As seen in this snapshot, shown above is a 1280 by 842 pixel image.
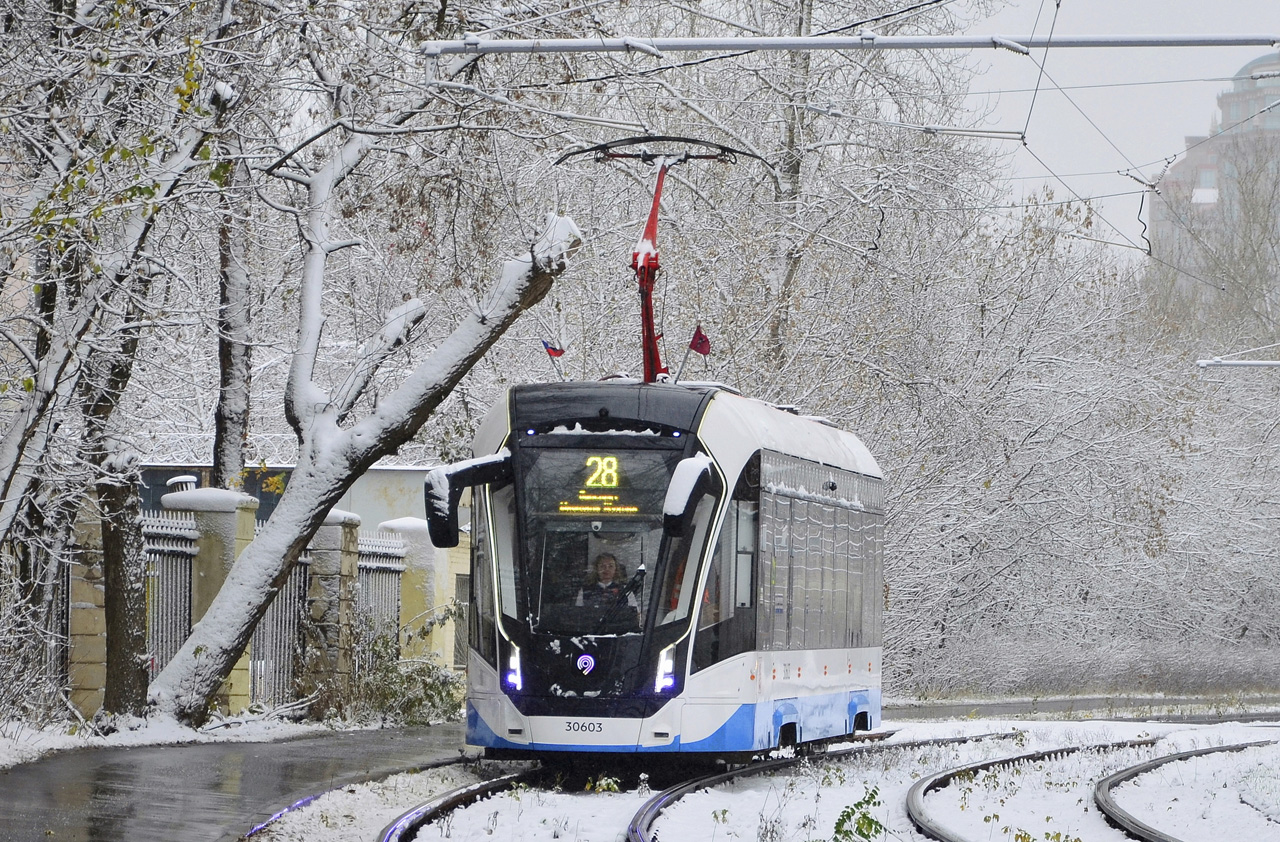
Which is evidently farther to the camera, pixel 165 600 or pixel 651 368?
pixel 165 600

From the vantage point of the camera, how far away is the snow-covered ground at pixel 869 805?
1174 centimetres

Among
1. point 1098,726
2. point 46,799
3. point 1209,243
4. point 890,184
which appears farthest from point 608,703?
point 1209,243

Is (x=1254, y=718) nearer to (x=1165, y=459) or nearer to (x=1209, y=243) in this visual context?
(x=1165, y=459)

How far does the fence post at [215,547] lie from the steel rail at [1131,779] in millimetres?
8295

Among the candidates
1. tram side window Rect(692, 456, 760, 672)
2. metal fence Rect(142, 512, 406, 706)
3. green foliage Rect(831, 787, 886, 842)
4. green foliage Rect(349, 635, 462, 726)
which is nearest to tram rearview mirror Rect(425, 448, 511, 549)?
tram side window Rect(692, 456, 760, 672)

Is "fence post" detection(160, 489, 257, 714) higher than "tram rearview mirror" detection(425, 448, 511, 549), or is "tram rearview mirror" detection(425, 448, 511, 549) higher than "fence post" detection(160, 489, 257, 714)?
"tram rearview mirror" detection(425, 448, 511, 549)

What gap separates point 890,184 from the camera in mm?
30688

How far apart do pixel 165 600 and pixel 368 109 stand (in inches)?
203

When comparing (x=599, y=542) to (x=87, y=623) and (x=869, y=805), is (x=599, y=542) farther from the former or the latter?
(x=87, y=623)

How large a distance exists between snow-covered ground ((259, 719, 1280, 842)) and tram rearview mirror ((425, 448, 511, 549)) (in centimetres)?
187

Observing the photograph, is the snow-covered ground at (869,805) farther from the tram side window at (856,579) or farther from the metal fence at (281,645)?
the metal fence at (281,645)

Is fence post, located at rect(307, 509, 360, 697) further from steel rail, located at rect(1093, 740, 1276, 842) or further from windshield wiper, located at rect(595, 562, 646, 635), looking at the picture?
steel rail, located at rect(1093, 740, 1276, 842)

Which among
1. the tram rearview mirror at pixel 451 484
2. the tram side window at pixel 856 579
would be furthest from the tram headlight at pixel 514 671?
the tram side window at pixel 856 579

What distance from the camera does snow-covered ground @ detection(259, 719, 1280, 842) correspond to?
38.5 feet
